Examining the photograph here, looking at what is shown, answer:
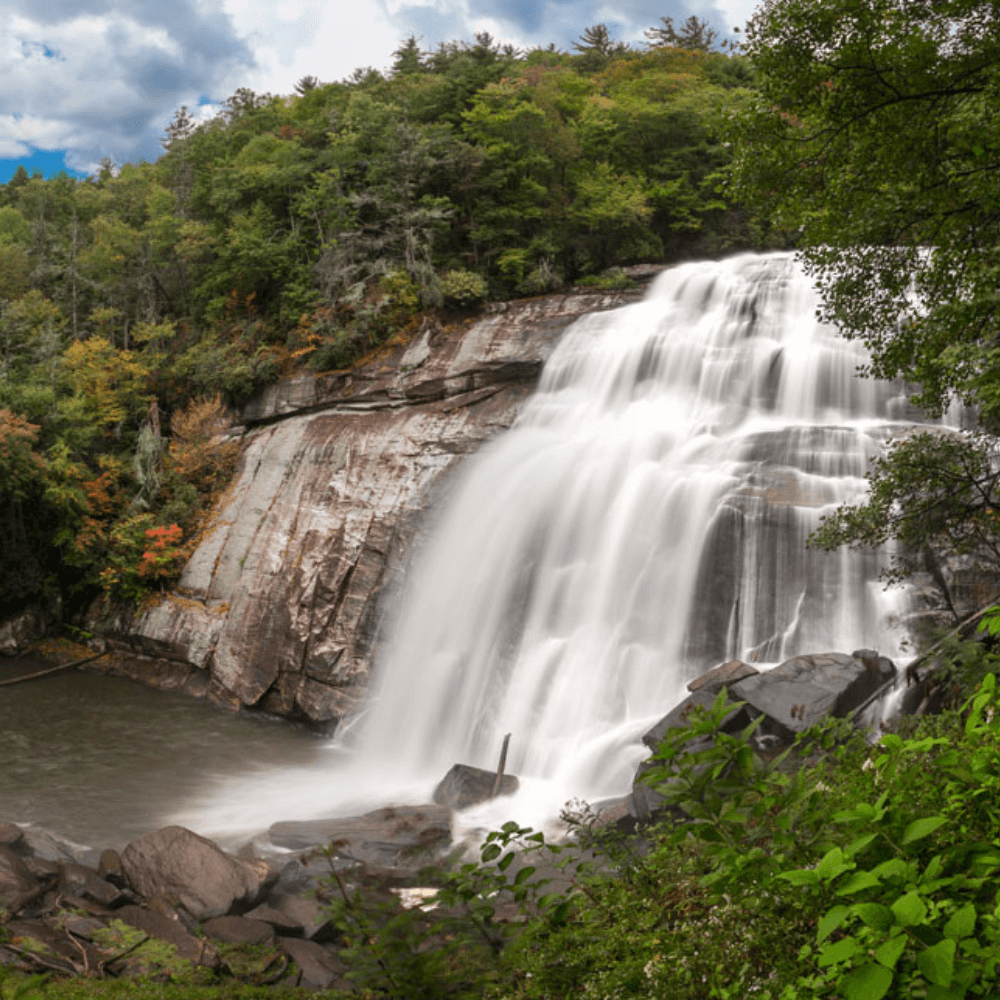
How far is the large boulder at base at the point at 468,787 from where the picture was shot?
474 inches

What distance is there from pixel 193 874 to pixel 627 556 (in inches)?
341

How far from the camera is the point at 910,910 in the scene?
6.25 ft

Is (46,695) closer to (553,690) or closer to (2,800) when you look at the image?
(2,800)

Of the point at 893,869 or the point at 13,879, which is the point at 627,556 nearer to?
the point at 13,879

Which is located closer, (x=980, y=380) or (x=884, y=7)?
(x=884, y=7)

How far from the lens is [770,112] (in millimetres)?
7859

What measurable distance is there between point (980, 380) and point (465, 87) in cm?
2282

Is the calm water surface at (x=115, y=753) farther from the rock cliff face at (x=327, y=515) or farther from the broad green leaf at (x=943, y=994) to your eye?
the broad green leaf at (x=943, y=994)

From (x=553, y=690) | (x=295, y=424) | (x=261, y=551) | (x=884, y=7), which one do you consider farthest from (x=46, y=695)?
(x=884, y=7)

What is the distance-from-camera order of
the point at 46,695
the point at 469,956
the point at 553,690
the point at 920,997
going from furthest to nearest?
the point at 46,695, the point at 553,690, the point at 469,956, the point at 920,997

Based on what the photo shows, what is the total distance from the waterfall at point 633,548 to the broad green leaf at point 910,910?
33.9 ft

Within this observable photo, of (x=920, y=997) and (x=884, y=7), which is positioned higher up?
(x=884, y=7)

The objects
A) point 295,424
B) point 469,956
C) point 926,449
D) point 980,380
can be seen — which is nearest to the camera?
point 469,956

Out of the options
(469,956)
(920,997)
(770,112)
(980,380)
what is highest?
(770,112)
